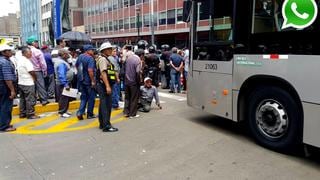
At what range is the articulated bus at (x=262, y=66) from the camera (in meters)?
5.08

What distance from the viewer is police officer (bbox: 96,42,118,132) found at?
7.23m

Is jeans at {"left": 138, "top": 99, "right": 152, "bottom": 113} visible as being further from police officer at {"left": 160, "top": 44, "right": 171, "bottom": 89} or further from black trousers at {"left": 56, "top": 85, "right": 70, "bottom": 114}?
police officer at {"left": 160, "top": 44, "right": 171, "bottom": 89}

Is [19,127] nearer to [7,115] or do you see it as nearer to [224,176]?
[7,115]

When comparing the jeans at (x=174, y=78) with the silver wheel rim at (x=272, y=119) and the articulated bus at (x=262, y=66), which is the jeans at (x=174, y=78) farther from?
the silver wheel rim at (x=272, y=119)

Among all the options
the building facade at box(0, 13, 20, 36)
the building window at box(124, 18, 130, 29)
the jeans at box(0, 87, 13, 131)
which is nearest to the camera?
the jeans at box(0, 87, 13, 131)

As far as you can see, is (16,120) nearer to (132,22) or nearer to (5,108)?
(5,108)

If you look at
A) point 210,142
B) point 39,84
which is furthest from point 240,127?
point 39,84

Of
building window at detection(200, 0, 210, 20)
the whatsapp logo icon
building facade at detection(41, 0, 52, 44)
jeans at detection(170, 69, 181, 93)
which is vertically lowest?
jeans at detection(170, 69, 181, 93)

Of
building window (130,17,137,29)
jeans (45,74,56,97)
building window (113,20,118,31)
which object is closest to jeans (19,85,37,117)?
jeans (45,74,56,97)

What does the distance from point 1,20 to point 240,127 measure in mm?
131666

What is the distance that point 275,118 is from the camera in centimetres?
577

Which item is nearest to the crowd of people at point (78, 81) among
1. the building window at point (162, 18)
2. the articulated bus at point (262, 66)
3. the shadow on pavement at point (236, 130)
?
the shadow on pavement at point (236, 130)

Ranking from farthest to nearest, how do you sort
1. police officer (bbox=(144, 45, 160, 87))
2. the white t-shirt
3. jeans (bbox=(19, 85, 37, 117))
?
police officer (bbox=(144, 45, 160, 87)) → jeans (bbox=(19, 85, 37, 117)) → the white t-shirt

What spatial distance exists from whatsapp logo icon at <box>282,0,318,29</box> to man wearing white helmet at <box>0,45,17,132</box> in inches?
209
